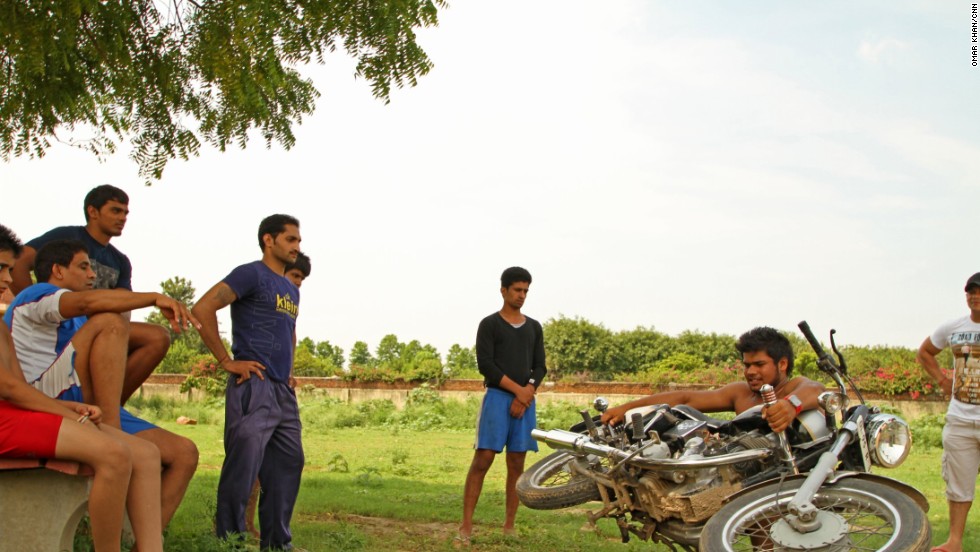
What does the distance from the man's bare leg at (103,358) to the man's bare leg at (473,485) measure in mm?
3086

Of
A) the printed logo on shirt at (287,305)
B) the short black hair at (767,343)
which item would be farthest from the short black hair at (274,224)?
the short black hair at (767,343)

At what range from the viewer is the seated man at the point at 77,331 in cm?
468

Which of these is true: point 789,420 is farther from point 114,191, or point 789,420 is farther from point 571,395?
point 571,395

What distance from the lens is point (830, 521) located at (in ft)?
13.8

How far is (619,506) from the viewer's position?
4.91 metres

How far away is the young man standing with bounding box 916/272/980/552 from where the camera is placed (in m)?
Answer: 6.98

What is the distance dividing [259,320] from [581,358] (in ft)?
118

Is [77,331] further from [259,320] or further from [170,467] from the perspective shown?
[259,320]

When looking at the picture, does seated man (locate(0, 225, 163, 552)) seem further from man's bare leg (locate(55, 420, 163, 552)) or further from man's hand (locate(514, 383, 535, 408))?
man's hand (locate(514, 383, 535, 408))

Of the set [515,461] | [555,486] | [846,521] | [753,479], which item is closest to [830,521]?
[846,521]

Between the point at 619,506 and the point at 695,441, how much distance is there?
492 mm

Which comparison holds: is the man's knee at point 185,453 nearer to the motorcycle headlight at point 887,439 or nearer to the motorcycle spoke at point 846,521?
the motorcycle spoke at point 846,521

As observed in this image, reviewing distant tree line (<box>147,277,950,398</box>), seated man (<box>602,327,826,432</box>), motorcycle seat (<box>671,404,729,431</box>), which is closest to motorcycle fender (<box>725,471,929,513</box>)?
seated man (<box>602,327,826,432</box>)

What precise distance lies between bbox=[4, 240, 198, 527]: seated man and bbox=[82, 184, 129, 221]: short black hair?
0.85 meters
